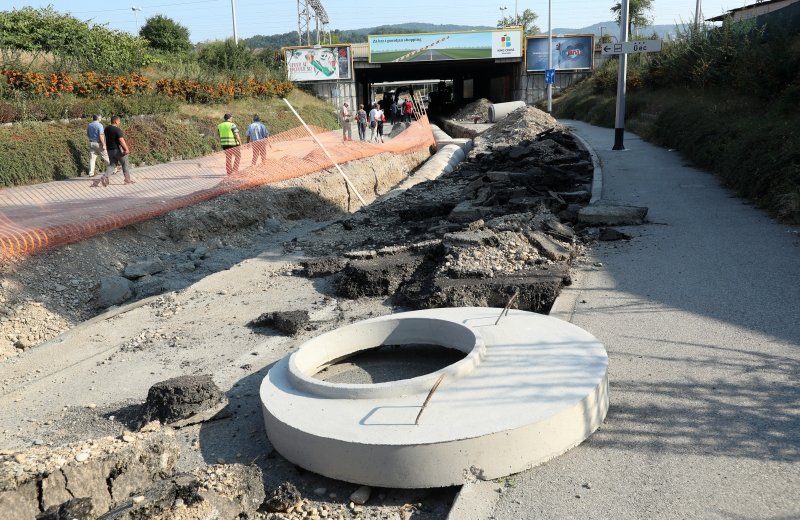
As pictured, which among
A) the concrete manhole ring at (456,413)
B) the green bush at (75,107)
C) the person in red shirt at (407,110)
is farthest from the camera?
the person in red shirt at (407,110)

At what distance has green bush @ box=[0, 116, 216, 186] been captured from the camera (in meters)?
16.5

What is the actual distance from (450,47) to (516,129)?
73.8ft

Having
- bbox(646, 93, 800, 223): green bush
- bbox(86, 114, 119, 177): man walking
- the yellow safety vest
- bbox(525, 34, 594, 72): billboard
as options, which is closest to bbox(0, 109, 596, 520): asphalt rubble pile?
bbox(646, 93, 800, 223): green bush

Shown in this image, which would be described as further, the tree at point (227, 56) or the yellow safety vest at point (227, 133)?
the tree at point (227, 56)

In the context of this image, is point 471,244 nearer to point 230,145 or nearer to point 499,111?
point 230,145

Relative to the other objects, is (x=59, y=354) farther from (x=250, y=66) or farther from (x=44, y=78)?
(x=250, y=66)

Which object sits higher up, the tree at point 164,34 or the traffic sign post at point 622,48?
the tree at point 164,34

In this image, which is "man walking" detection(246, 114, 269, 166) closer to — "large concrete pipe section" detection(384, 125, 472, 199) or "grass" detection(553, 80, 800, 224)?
"large concrete pipe section" detection(384, 125, 472, 199)

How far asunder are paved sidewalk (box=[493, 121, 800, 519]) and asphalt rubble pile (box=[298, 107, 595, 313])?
664 millimetres

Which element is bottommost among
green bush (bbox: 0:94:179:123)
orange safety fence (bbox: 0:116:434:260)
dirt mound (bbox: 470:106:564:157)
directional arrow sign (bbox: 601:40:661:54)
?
orange safety fence (bbox: 0:116:434:260)

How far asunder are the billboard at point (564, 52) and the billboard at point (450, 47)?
4.61 feet

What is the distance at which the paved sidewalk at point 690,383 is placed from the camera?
3.79 m

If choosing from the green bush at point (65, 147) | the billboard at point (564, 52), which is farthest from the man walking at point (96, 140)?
the billboard at point (564, 52)

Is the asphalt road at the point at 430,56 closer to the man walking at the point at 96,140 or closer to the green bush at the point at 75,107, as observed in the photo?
the green bush at the point at 75,107
